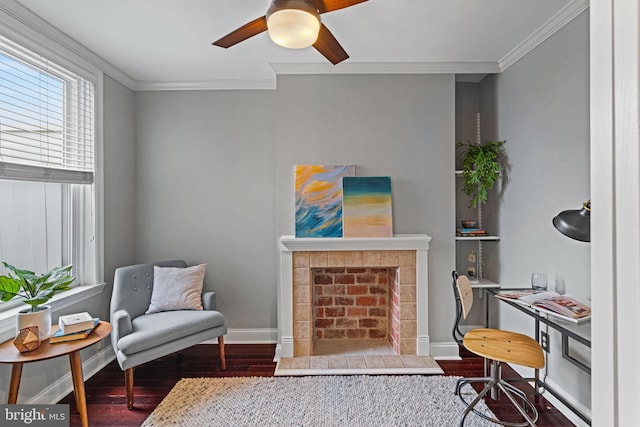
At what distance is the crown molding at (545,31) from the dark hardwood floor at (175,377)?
2603 mm

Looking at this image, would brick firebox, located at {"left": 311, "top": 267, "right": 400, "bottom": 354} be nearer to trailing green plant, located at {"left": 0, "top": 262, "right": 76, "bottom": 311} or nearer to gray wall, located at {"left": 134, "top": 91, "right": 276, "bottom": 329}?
gray wall, located at {"left": 134, "top": 91, "right": 276, "bottom": 329}

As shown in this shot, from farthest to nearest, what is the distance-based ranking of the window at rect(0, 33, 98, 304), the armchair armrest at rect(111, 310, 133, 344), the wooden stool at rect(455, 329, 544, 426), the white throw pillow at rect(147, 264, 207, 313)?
the white throw pillow at rect(147, 264, 207, 313) < the armchair armrest at rect(111, 310, 133, 344) < the window at rect(0, 33, 98, 304) < the wooden stool at rect(455, 329, 544, 426)

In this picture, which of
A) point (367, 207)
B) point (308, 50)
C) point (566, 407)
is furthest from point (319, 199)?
point (566, 407)

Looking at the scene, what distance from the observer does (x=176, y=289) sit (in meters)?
3.12

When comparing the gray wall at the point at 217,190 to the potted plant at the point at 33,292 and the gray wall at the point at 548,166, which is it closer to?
the potted plant at the point at 33,292

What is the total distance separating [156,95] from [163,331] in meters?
2.34

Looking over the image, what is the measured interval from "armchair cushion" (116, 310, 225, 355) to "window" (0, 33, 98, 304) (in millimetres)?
712

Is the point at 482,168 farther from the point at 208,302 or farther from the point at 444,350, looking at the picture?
the point at 208,302

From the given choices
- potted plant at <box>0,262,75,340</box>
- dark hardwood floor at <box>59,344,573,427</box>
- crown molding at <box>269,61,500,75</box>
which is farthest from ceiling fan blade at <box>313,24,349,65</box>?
dark hardwood floor at <box>59,344,573,427</box>

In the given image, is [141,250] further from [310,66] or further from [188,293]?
[310,66]

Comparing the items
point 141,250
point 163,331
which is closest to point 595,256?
point 163,331

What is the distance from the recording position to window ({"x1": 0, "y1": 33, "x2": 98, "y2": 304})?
229cm

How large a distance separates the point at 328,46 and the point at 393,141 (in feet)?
4.70

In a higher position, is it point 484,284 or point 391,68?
point 391,68
